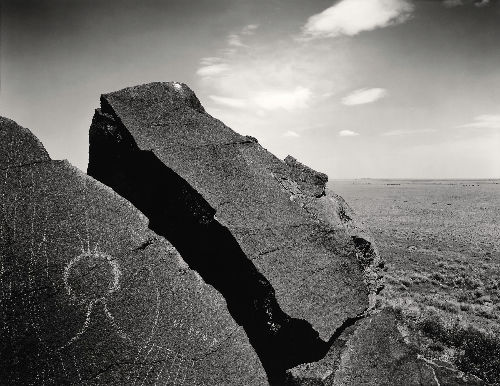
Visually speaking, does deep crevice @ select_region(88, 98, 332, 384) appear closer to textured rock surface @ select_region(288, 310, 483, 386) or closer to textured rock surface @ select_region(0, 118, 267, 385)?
textured rock surface @ select_region(288, 310, 483, 386)

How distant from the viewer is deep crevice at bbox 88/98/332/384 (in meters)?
3.65

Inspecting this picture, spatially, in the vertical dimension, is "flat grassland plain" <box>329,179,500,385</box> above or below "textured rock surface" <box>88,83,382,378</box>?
below

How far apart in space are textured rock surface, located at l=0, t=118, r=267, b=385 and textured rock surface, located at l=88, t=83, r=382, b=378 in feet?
1.69


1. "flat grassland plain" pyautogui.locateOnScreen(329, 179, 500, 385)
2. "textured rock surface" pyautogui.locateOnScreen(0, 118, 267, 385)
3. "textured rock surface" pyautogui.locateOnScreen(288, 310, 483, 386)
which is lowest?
"flat grassland plain" pyautogui.locateOnScreen(329, 179, 500, 385)

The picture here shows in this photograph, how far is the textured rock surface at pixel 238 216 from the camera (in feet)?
12.1

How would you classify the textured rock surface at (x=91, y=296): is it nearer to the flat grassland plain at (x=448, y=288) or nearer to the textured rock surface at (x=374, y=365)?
the textured rock surface at (x=374, y=365)

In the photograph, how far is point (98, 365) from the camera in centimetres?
288

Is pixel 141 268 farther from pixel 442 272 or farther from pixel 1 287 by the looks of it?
pixel 442 272

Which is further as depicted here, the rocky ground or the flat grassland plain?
the flat grassland plain

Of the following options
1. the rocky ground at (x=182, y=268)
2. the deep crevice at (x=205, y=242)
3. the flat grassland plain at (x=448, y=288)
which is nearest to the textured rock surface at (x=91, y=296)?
the rocky ground at (x=182, y=268)

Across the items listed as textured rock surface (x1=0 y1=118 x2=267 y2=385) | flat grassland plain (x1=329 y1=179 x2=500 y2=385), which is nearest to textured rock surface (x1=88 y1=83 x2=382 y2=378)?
textured rock surface (x1=0 y1=118 x2=267 y2=385)

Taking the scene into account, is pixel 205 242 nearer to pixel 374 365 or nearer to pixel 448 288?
pixel 374 365

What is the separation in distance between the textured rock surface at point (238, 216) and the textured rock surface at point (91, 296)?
20.2 inches

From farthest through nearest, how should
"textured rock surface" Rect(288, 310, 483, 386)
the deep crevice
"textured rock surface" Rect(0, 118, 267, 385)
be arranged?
the deep crevice → "textured rock surface" Rect(288, 310, 483, 386) → "textured rock surface" Rect(0, 118, 267, 385)
